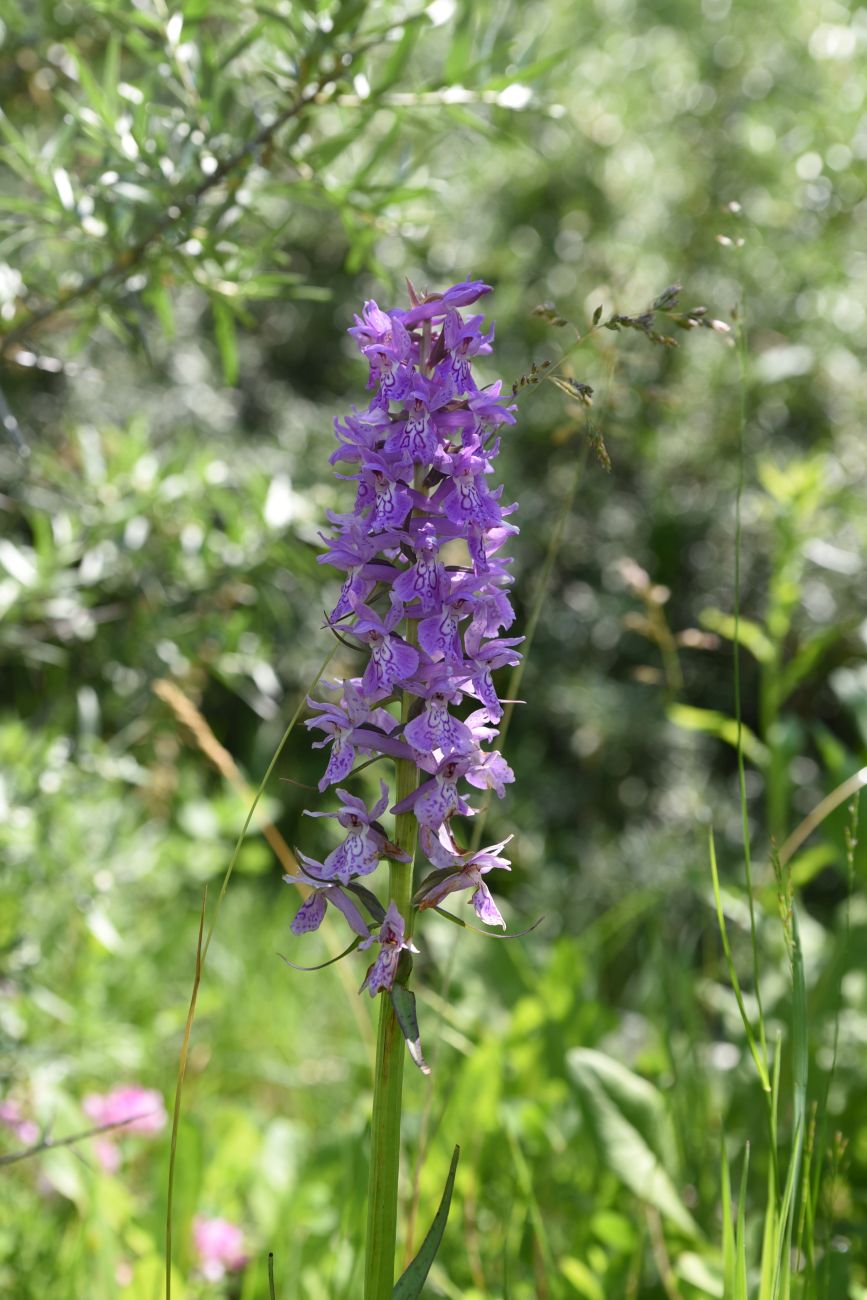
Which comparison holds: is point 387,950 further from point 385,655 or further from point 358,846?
point 385,655

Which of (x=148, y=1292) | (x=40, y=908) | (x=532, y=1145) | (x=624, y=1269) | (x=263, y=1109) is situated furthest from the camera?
(x=263, y=1109)

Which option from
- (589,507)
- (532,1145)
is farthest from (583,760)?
(532,1145)

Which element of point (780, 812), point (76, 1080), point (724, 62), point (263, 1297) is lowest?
point (76, 1080)

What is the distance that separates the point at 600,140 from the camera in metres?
4.21

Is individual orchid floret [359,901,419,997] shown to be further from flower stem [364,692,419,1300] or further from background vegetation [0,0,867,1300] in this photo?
background vegetation [0,0,867,1300]

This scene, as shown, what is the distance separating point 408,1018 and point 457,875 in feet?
0.50

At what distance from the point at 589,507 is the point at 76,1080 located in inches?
100

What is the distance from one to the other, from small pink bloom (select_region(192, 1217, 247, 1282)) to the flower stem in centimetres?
90

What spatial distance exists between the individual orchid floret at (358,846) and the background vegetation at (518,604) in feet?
0.30

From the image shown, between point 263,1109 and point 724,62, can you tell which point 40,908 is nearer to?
point 263,1109

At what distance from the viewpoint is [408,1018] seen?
101 centimetres

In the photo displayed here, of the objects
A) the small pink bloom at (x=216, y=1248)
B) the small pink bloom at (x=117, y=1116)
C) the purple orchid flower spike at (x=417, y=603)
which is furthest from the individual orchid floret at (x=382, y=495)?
the small pink bloom at (x=117, y=1116)

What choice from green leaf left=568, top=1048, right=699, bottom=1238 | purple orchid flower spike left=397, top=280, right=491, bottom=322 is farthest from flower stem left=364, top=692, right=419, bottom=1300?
green leaf left=568, top=1048, right=699, bottom=1238

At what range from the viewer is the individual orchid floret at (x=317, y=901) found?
1.09m
